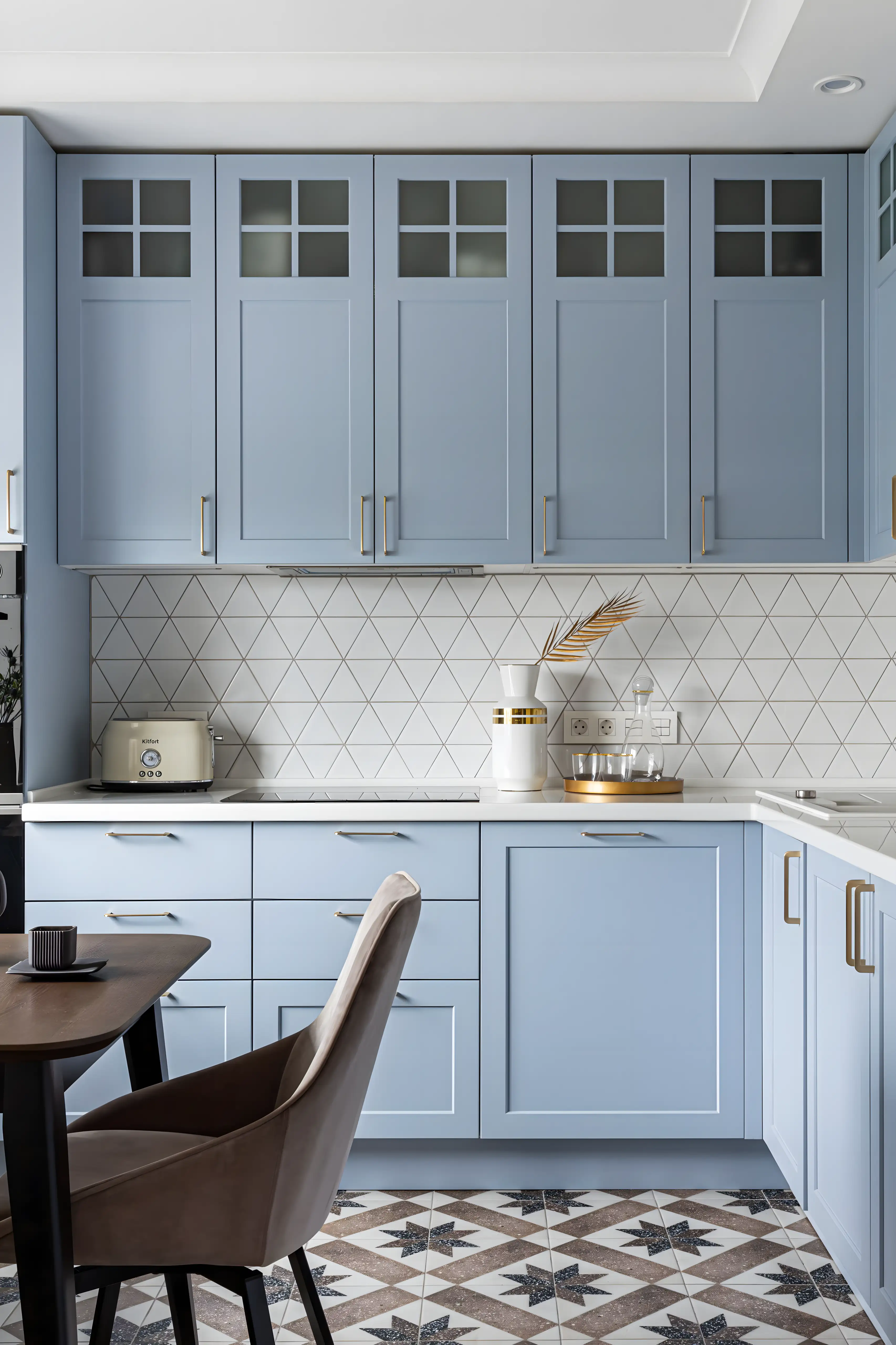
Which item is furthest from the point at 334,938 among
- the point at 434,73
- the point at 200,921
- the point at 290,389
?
the point at 434,73

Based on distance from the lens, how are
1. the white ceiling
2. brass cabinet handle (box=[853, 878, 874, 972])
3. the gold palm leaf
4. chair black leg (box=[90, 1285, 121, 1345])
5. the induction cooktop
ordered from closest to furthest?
chair black leg (box=[90, 1285, 121, 1345]) → brass cabinet handle (box=[853, 878, 874, 972]) → the white ceiling → the induction cooktop → the gold palm leaf

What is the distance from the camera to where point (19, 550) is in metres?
2.60

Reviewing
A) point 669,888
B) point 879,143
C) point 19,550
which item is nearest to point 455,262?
point 879,143

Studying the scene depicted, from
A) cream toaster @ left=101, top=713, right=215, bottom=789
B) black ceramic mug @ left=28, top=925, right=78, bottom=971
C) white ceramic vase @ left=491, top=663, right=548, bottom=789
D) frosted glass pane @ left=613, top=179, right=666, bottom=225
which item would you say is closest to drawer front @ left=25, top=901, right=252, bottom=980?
cream toaster @ left=101, top=713, right=215, bottom=789

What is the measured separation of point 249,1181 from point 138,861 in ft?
4.58

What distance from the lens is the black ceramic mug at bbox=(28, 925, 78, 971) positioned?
146 cm

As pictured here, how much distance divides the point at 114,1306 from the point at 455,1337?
68 centimetres

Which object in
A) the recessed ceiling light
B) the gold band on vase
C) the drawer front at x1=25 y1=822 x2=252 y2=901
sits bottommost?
the drawer front at x1=25 y1=822 x2=252 y2=901

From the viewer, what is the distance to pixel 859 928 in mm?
1754

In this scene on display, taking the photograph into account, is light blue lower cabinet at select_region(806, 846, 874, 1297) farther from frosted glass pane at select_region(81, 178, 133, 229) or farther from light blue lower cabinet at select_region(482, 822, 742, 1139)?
frosted glass pane at select_region(81, 178, 133, 229)

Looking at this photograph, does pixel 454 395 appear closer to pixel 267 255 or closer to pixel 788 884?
pixel 267 255

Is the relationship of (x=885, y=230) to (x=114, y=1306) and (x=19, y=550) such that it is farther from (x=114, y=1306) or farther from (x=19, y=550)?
(x=114, y=1306)

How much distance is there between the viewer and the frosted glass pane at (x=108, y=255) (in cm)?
279

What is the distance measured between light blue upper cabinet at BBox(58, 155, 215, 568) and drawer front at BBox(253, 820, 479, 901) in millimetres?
782
